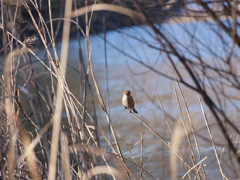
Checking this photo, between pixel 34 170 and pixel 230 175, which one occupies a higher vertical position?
pixel 34 170

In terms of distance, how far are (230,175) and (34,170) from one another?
3.78 feet

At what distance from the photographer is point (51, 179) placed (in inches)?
22.1

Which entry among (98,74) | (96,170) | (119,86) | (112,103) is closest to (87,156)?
(96,170)

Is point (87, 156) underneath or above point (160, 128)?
above

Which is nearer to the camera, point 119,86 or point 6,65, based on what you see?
point 6,65

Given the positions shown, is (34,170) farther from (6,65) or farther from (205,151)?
(205,151)

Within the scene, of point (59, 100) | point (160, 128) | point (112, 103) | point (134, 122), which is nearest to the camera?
point (59, 100)

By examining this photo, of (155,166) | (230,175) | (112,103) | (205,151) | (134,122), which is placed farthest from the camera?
(112,103)

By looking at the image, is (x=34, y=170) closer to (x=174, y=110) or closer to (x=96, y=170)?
(x=96, y=170)

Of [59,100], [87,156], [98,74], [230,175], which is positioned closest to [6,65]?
[59,100]

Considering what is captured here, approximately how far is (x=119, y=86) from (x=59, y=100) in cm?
279

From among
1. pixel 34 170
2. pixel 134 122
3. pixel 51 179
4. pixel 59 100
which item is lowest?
pixel 134 122

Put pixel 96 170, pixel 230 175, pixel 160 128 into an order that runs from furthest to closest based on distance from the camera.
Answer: pixel 160 128, pixel 230 175, pixel 96 170

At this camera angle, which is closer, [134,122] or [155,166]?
[155,166]
